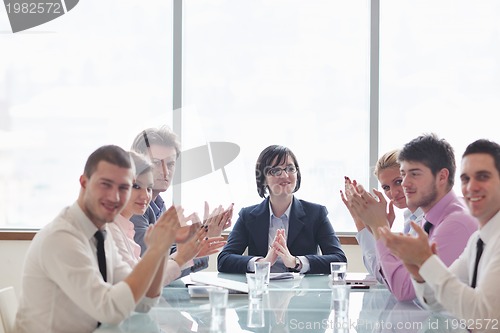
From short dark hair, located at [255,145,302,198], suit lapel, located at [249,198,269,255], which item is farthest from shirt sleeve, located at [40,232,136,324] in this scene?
short dark hair, located at [255,145,302,198]

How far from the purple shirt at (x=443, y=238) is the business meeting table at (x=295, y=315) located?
7 centimetres

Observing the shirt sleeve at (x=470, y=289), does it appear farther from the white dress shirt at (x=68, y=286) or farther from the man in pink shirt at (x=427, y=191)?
the white dress shirt at (x=68, y=286)

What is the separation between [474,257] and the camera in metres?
2.23

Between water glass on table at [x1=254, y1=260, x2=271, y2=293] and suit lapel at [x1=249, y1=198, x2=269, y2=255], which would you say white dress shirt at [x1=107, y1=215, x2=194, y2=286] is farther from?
suit lapel at [x1=249, y1=198, x2=269, y2=255]

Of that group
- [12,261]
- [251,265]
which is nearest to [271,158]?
[251,265]

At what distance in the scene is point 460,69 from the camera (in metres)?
5.25

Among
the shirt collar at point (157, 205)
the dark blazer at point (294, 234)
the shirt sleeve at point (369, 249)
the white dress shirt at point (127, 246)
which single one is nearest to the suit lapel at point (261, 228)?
the dark blazer at point (294, 234)

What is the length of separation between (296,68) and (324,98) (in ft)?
1.03

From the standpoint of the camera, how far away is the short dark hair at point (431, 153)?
2.78 meters

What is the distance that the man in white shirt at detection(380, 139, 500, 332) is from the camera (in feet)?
6.62

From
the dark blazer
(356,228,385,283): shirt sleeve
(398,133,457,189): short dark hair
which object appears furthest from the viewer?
the dark blazer

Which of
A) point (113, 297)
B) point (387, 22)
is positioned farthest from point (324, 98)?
point (113, 297)

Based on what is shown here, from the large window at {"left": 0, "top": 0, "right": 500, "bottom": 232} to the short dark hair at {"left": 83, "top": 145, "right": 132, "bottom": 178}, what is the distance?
9.87ft

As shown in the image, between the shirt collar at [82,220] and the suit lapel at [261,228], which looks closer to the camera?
the shirt collar at [82,220]
